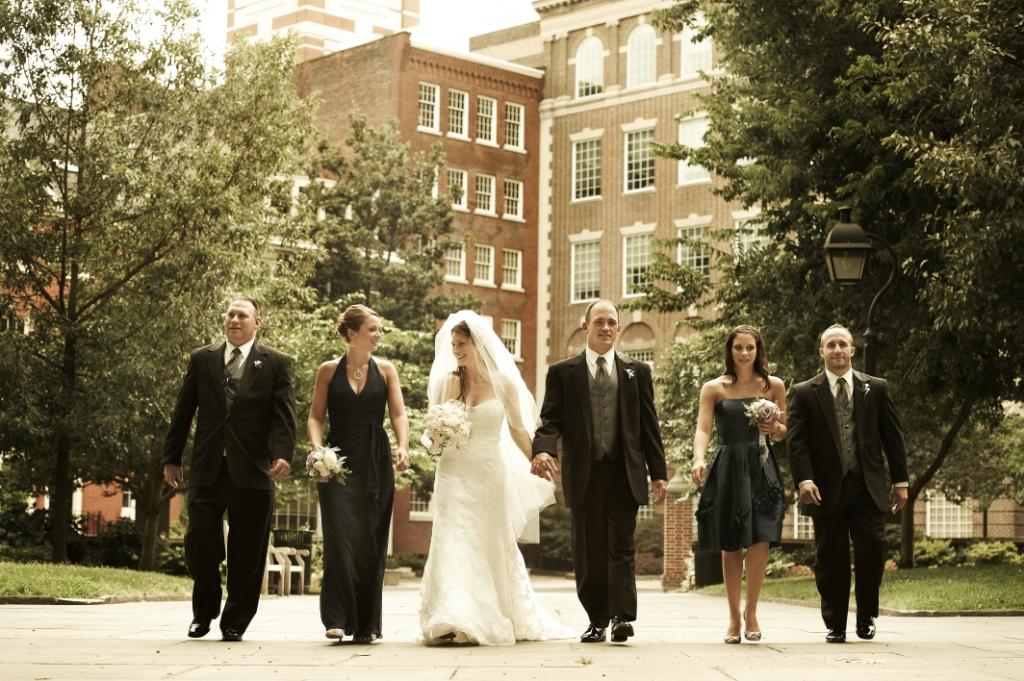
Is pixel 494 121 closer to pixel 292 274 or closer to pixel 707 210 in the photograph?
pixel 707 210

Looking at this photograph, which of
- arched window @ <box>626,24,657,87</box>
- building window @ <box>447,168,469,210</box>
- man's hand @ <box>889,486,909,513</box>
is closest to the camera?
man's hand @ <box>889,486,909,513</box>

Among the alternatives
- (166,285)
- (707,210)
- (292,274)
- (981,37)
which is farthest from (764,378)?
(707,210)

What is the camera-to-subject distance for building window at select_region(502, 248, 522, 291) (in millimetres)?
65688

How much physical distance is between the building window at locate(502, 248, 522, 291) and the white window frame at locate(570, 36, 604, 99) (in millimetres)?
6303

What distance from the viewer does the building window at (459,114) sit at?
64.4 metres

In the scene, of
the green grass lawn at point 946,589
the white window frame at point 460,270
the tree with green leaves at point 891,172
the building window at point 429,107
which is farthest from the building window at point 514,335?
the green grass lawn at point 946,589

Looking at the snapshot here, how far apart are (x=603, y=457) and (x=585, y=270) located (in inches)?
2115

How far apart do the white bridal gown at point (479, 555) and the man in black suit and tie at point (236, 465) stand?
1133 millimetres

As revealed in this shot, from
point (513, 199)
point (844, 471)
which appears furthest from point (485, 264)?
point (844, 471)

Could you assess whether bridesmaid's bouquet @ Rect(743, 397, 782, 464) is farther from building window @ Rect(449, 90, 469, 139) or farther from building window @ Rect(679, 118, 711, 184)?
building window @ Rect(449, 90, 469, 139)

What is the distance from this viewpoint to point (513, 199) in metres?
66.2

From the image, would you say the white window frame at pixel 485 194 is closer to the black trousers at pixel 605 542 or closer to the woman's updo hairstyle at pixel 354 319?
the woman's updo hairstyle at pixel 354 319

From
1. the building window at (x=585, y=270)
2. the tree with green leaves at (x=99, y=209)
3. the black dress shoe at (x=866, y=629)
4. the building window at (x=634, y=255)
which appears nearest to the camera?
the black dress shoe at (x=866, y=629)

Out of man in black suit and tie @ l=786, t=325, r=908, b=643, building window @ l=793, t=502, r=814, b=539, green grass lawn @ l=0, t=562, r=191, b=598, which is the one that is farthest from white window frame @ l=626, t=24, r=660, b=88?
man in black suit and tie @ l=786, t=325, r=908, b=643
